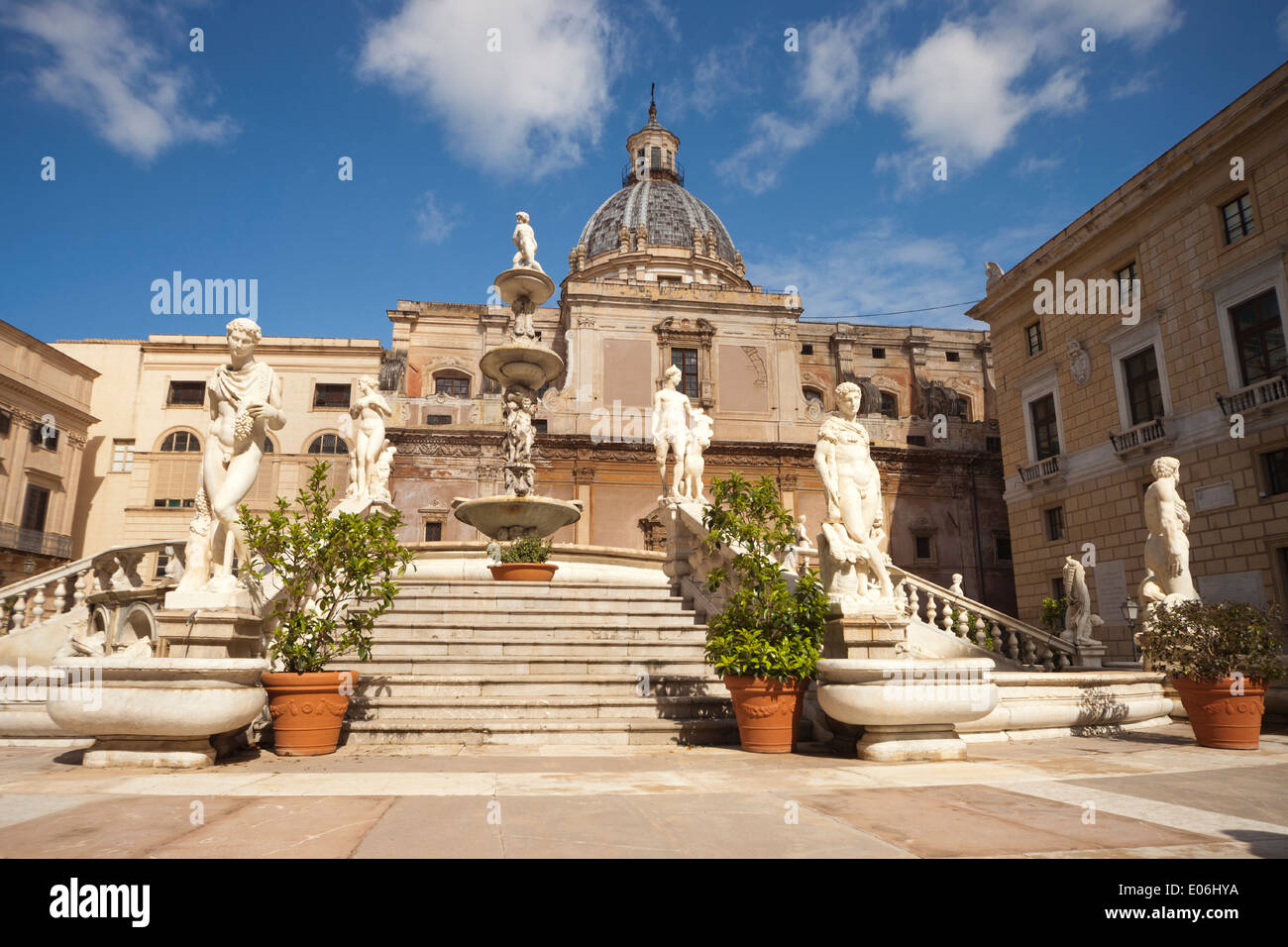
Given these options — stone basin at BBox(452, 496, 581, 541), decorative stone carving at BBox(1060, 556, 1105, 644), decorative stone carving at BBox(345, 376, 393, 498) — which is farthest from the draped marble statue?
decorative stone carving at BBox(1060, 556, 1105, 644)

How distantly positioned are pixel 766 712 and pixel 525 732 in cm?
195

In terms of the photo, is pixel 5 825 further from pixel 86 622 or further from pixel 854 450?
pixel 86 622

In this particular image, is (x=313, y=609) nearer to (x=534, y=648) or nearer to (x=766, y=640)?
(x=534, y=648)

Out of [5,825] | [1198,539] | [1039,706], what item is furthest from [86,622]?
[1198,539]

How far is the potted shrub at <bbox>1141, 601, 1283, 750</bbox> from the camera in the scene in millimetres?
6938

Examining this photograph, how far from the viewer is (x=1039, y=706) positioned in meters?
7.91

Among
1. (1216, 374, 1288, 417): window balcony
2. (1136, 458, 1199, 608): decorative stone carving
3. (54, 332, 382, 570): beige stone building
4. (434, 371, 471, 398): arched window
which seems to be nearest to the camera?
(1136, 458, 1199, 608): decorative stone carving

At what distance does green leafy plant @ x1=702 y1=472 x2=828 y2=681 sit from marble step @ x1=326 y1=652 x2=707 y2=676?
4.27ft

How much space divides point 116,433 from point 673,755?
36366mm

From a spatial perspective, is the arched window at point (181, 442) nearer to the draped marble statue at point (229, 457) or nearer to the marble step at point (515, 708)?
the draped marble statue at point (229, 457)

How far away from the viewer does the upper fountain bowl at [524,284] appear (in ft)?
50.9

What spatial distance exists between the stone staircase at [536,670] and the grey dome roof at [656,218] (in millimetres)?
35764

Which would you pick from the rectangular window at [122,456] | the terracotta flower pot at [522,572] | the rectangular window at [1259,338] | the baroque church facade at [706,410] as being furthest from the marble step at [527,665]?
the rectangular window at [122,456]

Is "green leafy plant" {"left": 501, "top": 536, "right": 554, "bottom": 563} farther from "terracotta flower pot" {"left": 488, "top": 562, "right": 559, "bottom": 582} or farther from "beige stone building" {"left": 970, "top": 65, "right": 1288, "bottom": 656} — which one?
"beige stone building" {"left": 970, "top": 65, "right": 1288, "bottom": 656}
